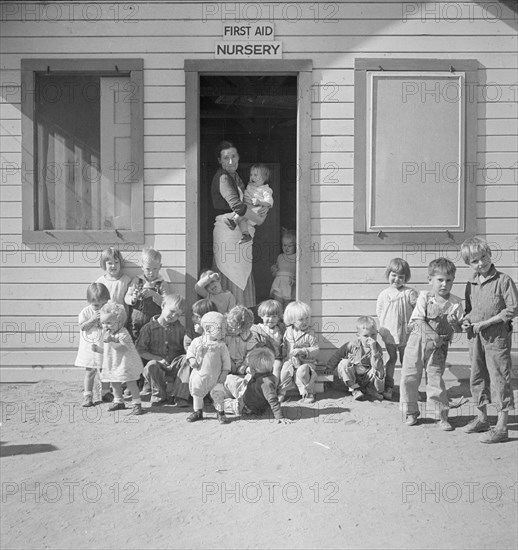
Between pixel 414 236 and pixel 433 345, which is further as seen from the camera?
pixel 414 236

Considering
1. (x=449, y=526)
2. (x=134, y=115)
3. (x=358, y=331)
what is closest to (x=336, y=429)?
(x=358, y=331)

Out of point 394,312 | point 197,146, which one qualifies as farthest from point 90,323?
point 394,312

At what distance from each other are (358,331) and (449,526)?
114 inches

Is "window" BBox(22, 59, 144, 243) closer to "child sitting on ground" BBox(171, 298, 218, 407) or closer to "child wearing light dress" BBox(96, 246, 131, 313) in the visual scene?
"child wearing light dress" BBox(96, 246, 131, 313)

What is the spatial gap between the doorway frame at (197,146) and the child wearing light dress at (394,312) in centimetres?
84

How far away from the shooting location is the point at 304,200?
324 inches

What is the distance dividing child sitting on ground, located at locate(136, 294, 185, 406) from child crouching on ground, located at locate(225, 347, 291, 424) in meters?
0.69

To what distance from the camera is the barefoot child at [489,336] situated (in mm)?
6402

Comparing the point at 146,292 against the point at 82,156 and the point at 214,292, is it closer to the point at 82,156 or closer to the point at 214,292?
the point at 214,292

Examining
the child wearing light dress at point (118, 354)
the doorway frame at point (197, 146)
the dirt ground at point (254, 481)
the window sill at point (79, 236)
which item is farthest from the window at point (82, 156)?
the dirt ground at point (254, 481)

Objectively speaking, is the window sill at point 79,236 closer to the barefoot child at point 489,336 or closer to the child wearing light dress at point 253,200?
the child wearing light dress at point 253,200

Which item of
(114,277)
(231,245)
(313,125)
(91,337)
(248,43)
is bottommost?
(91,337)

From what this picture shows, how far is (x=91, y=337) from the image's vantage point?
24.1 feet

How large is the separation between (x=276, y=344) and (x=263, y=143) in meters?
5.01
